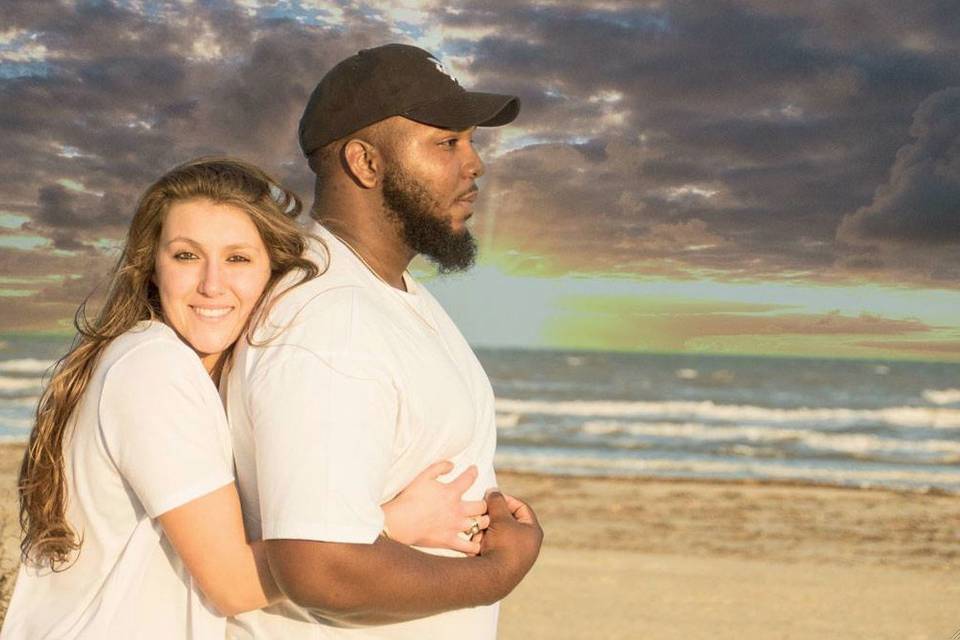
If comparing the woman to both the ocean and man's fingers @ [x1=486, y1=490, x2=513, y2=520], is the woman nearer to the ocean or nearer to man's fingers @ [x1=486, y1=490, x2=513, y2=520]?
man's fingers @ [x1=486, y1=490, x2=513, y2=520]

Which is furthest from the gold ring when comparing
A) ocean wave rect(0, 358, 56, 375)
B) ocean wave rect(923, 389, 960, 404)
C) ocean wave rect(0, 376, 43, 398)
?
ocean wave rect(923, 389, 960, 404)

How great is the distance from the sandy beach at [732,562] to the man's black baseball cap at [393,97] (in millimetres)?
3340

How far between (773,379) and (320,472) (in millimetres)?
39591

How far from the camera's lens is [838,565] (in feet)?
37.8

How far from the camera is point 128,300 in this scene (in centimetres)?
261

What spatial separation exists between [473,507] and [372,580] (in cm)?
36

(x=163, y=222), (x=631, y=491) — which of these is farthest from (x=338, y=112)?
(x=631, y=491)

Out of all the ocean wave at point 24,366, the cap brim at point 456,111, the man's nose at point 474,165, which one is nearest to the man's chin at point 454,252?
the man's nose at point 474,165

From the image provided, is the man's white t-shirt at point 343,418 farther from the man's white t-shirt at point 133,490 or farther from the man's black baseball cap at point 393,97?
the man's black baseball cap at point 393,97

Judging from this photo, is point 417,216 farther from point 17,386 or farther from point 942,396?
point 942,396

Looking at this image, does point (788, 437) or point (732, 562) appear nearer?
point (732, 562)

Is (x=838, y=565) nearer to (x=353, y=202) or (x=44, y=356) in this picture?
(x=353, y=202)

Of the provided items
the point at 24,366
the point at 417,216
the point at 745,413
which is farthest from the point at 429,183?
the point at 24,366

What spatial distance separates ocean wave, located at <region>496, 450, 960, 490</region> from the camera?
63.5 ft
